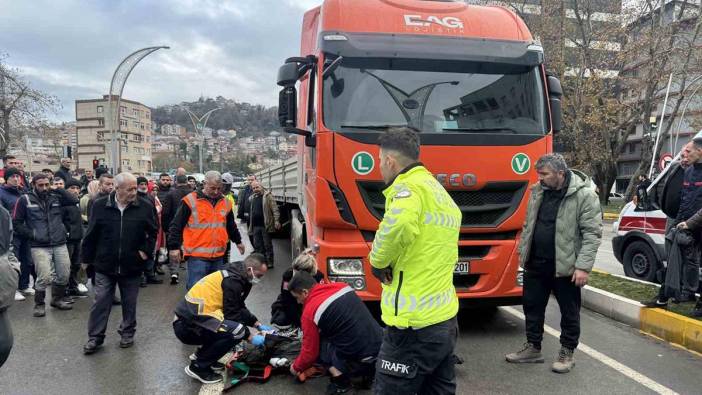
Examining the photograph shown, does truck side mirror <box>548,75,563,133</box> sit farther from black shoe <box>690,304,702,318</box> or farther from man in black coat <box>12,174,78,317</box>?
man in black coat <box>12,174,78,317</box>

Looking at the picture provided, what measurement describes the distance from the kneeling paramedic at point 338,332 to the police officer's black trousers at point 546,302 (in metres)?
1.51

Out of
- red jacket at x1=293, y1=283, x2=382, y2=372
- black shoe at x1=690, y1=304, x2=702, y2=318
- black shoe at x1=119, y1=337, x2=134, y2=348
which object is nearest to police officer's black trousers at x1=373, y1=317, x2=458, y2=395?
red jacket at x1=293, y1=283, x2=382, y2=372

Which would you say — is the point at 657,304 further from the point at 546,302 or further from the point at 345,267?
the point at 345,267

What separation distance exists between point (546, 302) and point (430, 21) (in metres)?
2.91

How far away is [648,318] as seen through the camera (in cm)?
514

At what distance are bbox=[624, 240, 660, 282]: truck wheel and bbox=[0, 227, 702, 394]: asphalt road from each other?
201 cm

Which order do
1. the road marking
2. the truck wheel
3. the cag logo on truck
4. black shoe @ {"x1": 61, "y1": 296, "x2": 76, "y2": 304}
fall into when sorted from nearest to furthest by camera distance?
the road marking < the cag logo on truck < black shoe @ {"x1": 61, "y1": 296, "x2": 76, "y2": 304} < the truck wheel

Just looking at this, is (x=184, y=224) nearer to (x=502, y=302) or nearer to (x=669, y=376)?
(x=502, y=302)

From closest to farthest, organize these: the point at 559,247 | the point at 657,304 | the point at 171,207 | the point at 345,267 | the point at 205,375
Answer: the point at 205,375
the point at 559,247
the point at 345,267
the point at 657,304
the point at 171,207

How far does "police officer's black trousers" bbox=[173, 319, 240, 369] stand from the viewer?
3928 mm

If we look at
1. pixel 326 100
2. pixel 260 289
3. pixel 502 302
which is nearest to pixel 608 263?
pixel 502 302

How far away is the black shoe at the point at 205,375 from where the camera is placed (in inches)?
154

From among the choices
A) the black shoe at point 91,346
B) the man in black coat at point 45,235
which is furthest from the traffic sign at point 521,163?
the man in black coat at point 45,235

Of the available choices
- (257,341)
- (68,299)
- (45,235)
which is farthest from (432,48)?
(68,299)
